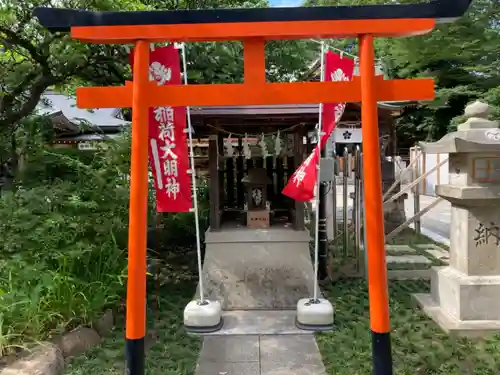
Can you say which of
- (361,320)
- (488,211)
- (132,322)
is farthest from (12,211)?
(488,211)

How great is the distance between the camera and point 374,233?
4047 millimetres

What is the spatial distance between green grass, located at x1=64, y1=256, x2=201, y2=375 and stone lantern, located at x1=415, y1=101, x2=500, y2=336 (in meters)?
3.48

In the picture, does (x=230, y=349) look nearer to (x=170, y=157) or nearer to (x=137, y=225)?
(x=137, y=225)

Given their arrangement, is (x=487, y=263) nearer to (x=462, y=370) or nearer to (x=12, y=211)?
(x=462, y=370)

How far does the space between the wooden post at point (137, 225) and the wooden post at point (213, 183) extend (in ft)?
11.1

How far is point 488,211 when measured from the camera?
5.96m

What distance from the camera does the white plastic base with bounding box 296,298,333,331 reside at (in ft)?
19.6

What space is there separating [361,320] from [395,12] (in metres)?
→ 4.17

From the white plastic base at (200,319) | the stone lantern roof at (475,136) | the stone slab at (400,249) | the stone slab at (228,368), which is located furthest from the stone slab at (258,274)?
the stone slab at (400,249)

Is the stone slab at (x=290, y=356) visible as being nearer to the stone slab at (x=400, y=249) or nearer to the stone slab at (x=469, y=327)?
the stone slab at (x=469, y=327)

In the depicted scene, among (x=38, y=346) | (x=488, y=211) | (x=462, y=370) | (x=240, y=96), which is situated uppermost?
(x=240, y=96)

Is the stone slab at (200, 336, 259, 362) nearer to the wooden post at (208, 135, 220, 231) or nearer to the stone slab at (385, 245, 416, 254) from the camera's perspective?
the wooden post at (208, 135, 220, 231)

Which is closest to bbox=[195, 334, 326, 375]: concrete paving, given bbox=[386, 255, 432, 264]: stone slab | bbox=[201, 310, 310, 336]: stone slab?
bbox=[201, 310, 310, 336]: stone slab

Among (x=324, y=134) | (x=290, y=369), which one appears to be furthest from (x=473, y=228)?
(x=290, y=369)
